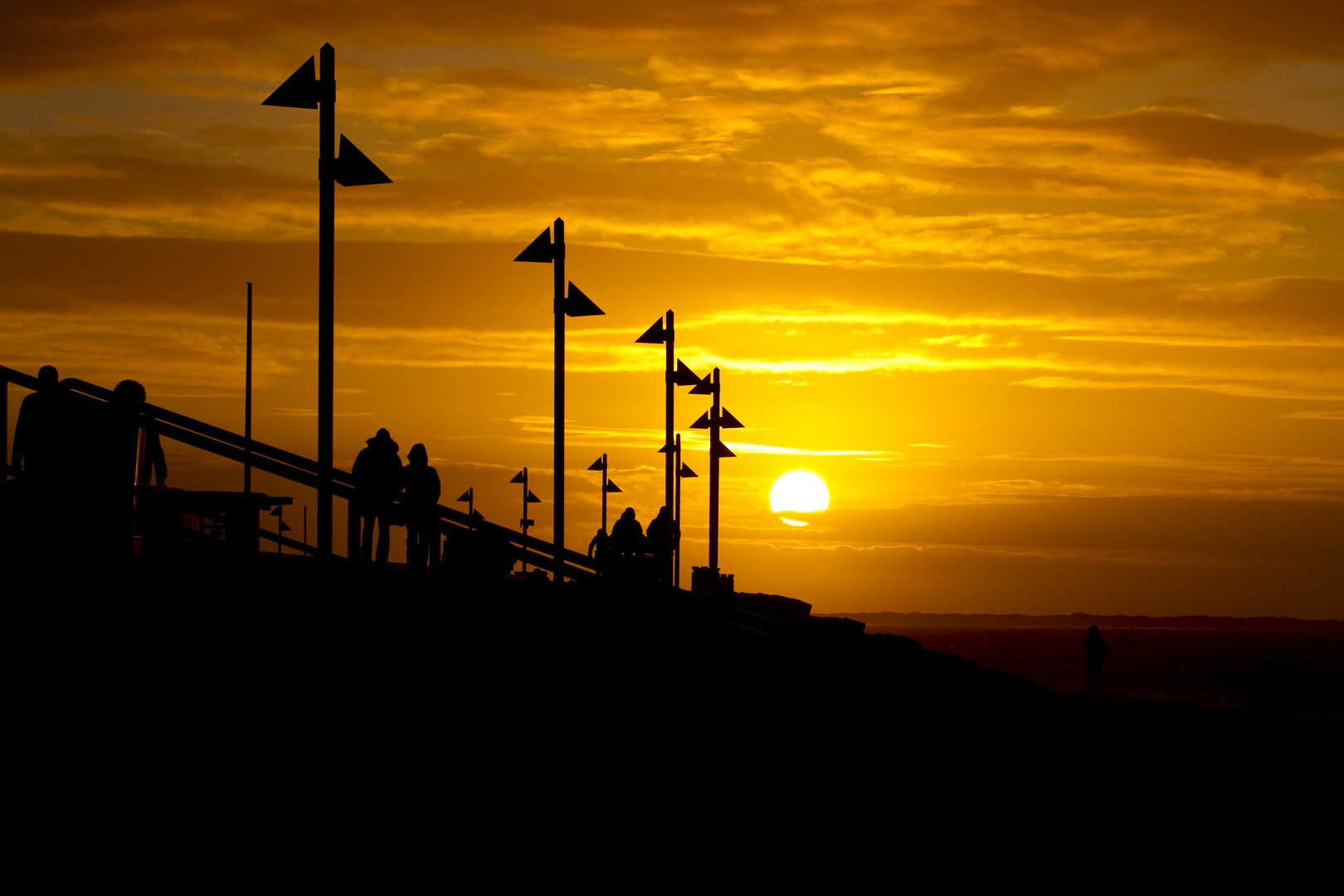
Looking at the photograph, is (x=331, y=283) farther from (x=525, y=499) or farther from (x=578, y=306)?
(x=525, y=499)

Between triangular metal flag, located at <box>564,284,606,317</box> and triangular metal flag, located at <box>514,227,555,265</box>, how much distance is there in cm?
89

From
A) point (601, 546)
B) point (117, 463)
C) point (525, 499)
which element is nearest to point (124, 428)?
point (117, 463)

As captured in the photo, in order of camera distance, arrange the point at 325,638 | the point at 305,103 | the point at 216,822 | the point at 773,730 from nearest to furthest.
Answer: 1. the point at 216,822
2. the point at 325,638
3. the point at 773,730
4. the point at 305,103

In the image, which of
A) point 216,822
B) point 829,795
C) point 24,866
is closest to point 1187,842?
point 829,795

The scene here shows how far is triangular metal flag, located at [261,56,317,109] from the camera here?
15969mm

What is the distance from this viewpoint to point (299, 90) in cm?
1602

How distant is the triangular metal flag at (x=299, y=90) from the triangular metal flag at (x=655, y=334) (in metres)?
15.2

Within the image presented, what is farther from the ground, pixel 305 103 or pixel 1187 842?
pixel 305 103

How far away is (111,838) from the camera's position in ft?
34.0

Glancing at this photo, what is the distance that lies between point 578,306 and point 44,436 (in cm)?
1204

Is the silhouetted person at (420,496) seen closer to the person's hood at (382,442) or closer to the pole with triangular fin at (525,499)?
the person's hood at (382,442)

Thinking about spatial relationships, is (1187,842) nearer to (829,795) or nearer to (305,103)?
(829,795)

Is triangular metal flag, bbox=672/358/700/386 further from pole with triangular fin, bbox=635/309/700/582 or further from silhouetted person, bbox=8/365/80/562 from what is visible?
silhouetted person, bbox=8/365/80/562

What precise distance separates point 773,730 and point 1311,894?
5163 millimetres
